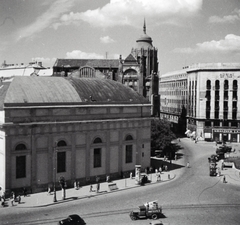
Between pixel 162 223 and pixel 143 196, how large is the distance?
11.8m

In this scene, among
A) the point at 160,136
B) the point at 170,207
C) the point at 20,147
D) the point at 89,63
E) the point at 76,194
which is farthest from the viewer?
the point at 89,63

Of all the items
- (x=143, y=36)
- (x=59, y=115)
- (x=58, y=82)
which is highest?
(x=143, y=36)

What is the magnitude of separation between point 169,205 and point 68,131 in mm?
18080

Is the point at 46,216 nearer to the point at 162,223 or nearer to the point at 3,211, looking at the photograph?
the point at 3,211

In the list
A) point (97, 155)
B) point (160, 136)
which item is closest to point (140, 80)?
point (160, 136)

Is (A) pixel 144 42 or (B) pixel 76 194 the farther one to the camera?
(A) pixel 144 42

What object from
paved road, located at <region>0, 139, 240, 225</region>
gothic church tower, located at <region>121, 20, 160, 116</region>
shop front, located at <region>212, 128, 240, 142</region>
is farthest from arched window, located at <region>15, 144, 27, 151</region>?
shop front, located at <region>212, 128, 240, 142</region>

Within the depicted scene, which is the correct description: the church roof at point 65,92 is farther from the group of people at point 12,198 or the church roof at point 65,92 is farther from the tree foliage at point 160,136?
the tree foliage at point 160,136

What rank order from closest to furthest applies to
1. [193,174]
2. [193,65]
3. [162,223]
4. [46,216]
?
1. [162,223]
2. [46,216]
3. [193,174]
4. [193,65]

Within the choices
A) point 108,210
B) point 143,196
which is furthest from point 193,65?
point 108,210

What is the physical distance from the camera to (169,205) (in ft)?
137

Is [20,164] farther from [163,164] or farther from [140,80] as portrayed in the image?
[140,80]

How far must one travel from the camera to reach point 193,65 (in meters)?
108

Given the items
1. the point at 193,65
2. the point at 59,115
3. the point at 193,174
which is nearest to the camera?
the point at 59,115
